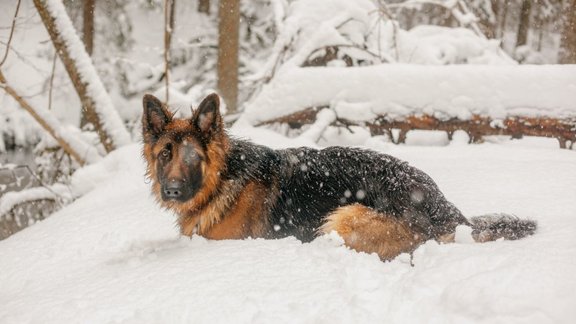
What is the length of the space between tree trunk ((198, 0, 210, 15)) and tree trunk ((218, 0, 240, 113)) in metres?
5.20

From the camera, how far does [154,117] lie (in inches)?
163

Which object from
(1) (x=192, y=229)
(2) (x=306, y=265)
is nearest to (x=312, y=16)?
(1) (x=192, y=229)

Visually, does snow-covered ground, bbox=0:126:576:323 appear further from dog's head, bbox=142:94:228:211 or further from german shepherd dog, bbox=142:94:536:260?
dog's head, bbox=142:94:228:211

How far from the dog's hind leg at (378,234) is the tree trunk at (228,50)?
670 cm

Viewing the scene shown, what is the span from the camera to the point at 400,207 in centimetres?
362

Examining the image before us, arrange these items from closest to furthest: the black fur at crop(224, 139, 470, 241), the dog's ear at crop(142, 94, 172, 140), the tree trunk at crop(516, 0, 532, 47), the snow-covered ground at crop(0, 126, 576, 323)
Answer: the snow-covered ground at crop(0, 126, 576, 323) < the black fur at crop(224, 139, 470, 241) < the dog's ear at crop(142, 94, 172, 140) < the tree trunk at crop(516, 0, 532, 47)

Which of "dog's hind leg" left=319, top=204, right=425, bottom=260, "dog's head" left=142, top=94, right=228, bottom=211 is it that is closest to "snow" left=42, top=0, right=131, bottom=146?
"dog's head" left=142, top=94, right=228, bottom=211

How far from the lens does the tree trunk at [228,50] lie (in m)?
9.70

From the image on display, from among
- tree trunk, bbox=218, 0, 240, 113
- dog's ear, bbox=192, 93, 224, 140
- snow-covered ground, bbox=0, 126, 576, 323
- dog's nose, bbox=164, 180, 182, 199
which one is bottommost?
snow-covered ground, bbox=0, 126, 576, 323

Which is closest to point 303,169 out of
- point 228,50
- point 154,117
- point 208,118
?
point 208,118

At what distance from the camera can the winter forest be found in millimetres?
2525

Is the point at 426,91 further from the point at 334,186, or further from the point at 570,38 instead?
the point at 570,38

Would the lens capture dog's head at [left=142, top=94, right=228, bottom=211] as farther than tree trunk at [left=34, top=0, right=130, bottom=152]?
No

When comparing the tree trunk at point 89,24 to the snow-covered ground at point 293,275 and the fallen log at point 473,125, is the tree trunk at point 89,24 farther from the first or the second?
the snow-covered ground at point 293,275
